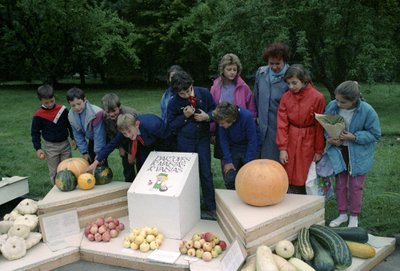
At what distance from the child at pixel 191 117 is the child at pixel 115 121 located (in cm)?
53

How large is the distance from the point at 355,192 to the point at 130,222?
2218mm

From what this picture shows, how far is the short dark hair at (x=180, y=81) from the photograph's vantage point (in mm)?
4074

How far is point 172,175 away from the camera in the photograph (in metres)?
4.10

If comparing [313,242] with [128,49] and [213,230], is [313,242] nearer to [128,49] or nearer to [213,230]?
[213,230]

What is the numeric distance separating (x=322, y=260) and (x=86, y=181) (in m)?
2.46

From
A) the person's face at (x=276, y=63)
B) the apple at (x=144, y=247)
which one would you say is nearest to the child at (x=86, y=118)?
the apple at (x=144, y=247)

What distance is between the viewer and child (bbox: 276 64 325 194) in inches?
156

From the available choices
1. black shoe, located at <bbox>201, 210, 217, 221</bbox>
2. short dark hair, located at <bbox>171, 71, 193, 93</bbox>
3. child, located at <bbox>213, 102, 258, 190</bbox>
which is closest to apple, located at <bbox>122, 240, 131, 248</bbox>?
black shoe, located at <bbox>201, 210, 217, 221</bbox>

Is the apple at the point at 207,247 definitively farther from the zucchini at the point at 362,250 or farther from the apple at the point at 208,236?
the zucchini at the point at 362,250

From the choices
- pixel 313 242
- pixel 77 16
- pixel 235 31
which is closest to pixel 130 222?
pixel 313 242

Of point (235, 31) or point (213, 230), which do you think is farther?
point (235, 31)

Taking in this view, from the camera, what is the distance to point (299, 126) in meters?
4.09

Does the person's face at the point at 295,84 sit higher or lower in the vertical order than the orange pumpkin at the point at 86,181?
higher

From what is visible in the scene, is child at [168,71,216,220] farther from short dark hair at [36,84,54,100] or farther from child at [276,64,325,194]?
short dark hair at [36,84,54,100]
